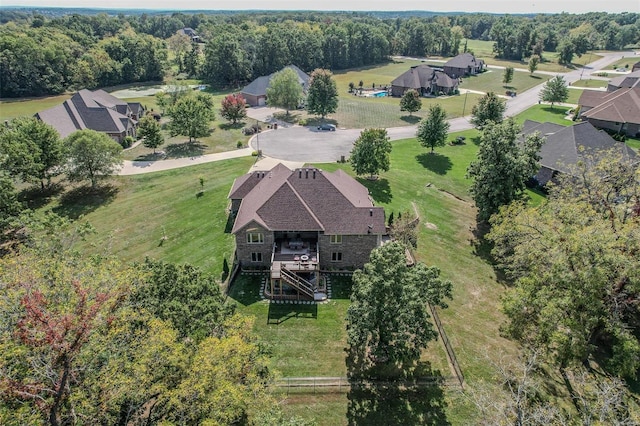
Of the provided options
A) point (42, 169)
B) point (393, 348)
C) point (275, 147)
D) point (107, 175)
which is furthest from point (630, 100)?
point (42, 169)

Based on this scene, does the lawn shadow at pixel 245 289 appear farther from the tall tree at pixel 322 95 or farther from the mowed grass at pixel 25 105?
the mowed grass at pixel 25 105

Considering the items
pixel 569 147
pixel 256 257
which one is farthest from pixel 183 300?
pixel 569 147

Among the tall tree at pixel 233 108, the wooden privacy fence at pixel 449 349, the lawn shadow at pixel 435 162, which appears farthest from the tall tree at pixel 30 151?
the lawn shadow at pixel 435 162

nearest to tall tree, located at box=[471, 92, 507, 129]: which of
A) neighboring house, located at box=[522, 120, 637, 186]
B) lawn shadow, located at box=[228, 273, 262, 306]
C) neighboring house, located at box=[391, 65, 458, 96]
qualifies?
neighboring house, located at box=[522, 120, 637, 186]

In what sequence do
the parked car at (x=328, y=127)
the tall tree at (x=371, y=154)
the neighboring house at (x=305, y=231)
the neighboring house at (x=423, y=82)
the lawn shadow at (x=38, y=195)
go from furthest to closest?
the neighboring house at (x=423, y=82) → the parked car at (x=328, y=127) → the tall tree at (x=371, y=154) → the lawn shadow at (x=38, y=195) → the neighboring house at (x=305, y=231)

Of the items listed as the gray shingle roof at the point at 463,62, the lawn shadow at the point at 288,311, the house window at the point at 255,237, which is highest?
the gray shingle roof at the point at 463,62

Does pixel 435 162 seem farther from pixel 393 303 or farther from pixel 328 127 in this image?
pixel 393 303

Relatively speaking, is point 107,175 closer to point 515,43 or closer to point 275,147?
point 275,147
